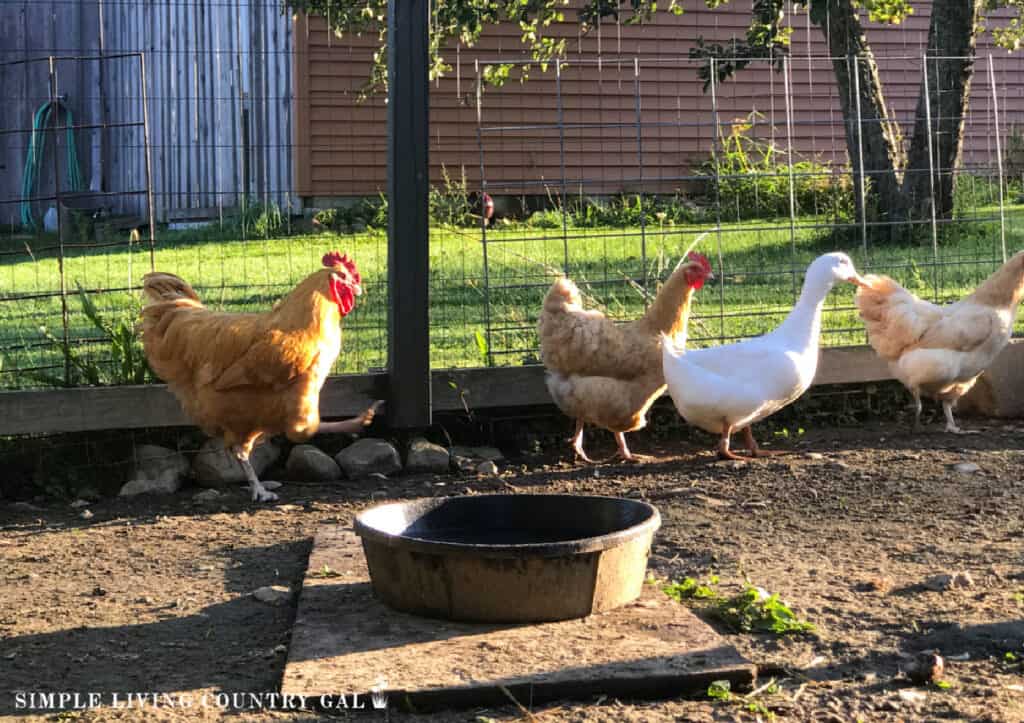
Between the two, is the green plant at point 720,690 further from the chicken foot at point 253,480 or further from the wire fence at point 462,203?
the wire fence at point 462,203

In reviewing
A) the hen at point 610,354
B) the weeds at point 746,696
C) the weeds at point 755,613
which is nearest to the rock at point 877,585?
the weeds at point 755,613

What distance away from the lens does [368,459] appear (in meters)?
5.98

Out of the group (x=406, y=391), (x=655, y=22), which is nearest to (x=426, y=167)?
(x=406, y=391)

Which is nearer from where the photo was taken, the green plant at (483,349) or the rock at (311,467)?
the rock at (311,467)

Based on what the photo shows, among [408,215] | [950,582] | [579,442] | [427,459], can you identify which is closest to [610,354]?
[579,442]

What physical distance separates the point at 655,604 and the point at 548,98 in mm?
10925

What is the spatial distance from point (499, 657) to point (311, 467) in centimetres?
294

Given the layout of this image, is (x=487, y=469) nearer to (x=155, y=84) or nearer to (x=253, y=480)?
(x=253, y=480)

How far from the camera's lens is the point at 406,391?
588cm

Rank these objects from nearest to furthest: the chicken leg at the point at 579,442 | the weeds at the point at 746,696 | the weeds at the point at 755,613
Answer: the weeds at the point at 746,696 < the weeds at the point at 755,613 < the chicken leg at the point at 579,442

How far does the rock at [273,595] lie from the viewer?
3.98 meters

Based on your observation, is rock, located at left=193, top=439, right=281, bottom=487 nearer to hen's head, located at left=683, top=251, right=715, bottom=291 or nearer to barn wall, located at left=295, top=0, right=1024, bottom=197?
hen's head, located at left=683, top=251, right=715, bottom=291

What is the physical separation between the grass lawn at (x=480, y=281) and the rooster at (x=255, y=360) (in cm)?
59

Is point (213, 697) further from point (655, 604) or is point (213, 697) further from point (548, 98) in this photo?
point (548, 98)
